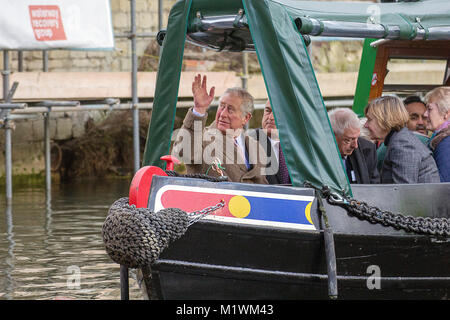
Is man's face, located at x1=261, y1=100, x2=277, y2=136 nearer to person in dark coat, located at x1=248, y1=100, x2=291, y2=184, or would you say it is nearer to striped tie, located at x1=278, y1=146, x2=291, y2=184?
person in dark coat, located at x1=248, y1=100, x2=291, y2=184

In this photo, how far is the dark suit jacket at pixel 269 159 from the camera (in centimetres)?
649

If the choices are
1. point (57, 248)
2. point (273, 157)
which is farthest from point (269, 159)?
point (57, 248)

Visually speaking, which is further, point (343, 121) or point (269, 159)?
point (269, 159)

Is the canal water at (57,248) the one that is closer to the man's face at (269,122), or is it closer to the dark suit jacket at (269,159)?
the dark suit jacket at (269,159)

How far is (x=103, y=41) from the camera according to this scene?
39.2 feet

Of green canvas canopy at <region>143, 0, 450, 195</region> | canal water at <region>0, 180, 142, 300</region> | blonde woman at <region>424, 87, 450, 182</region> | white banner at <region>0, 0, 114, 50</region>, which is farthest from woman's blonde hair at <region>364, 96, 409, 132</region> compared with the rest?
white banner at <region>0, 0, 114, 50</region>

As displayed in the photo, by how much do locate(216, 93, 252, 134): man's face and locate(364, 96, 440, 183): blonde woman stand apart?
95 cm

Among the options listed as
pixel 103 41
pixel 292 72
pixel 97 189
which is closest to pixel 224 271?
pixel 292 72

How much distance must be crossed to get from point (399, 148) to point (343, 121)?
1.47 ft

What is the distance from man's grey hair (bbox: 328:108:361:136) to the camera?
248 inches

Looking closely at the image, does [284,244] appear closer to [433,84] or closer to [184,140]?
[184,140]

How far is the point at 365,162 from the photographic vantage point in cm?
643

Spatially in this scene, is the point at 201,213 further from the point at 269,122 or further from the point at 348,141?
the point at 269,122

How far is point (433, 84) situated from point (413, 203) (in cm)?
313
